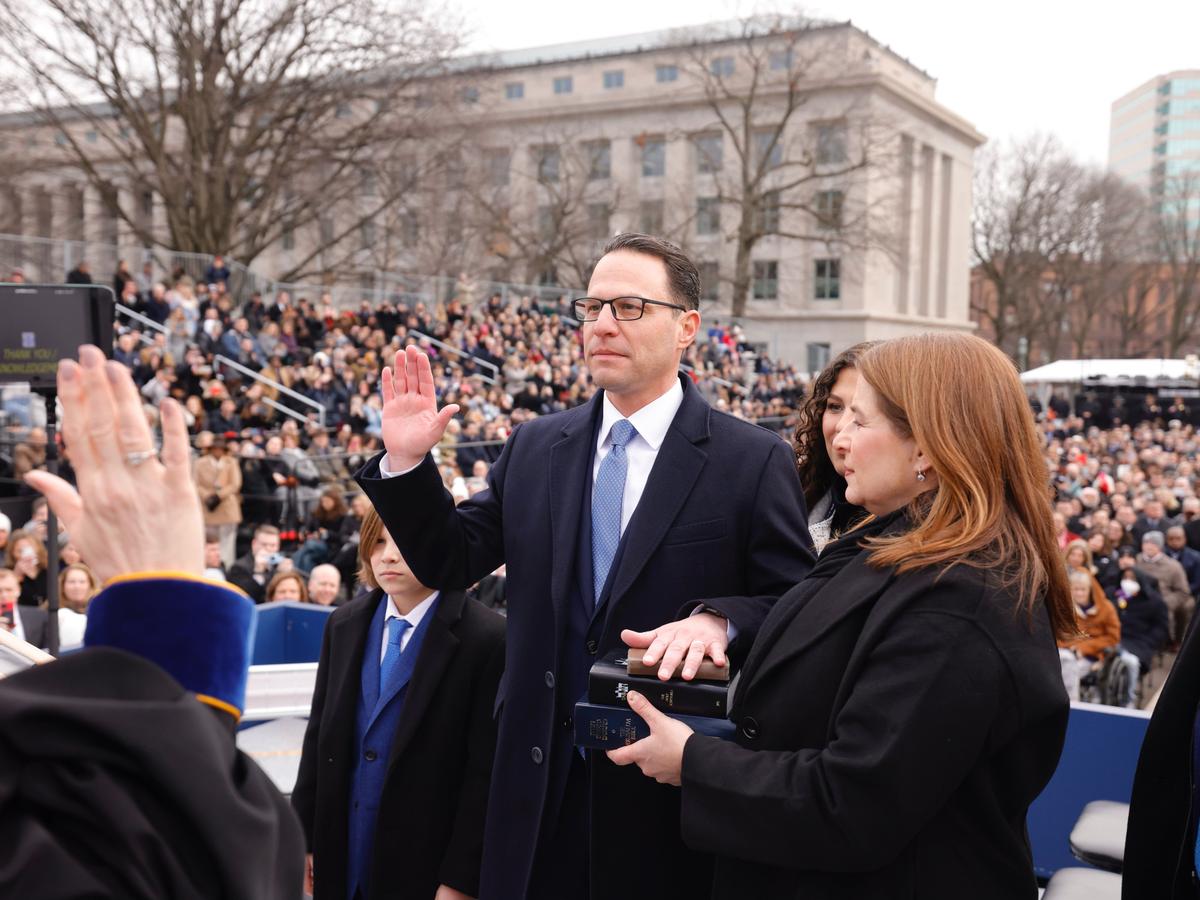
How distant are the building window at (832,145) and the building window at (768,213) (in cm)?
244

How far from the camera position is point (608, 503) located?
2572 millimetres

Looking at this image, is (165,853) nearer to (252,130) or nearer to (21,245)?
(21,245)

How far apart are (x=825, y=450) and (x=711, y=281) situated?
1725 inches

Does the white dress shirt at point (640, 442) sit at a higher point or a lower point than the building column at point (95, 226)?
lower

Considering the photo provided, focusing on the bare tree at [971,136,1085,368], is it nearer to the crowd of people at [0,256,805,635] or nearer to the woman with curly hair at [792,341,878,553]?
the crowd of people at [0,256,805,635]

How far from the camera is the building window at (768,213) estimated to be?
4106 cm

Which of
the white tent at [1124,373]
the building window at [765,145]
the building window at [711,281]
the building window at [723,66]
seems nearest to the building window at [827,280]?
the building window at [765,145]

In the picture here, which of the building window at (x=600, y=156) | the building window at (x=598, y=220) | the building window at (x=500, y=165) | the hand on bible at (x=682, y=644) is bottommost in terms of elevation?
the hand on bible at (x=682, y=644)

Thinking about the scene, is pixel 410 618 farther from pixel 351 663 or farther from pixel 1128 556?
pixel 1128 556

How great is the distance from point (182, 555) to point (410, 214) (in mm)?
29188

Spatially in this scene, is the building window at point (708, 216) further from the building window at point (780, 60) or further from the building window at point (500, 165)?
the building window at point (500, 165)

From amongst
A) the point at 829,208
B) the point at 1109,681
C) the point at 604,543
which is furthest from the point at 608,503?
the point at 829,208

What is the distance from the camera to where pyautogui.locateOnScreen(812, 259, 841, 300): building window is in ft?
165

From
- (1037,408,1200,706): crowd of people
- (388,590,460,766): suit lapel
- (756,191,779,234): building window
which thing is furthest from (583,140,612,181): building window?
(388,590,460,766): suit lapel
